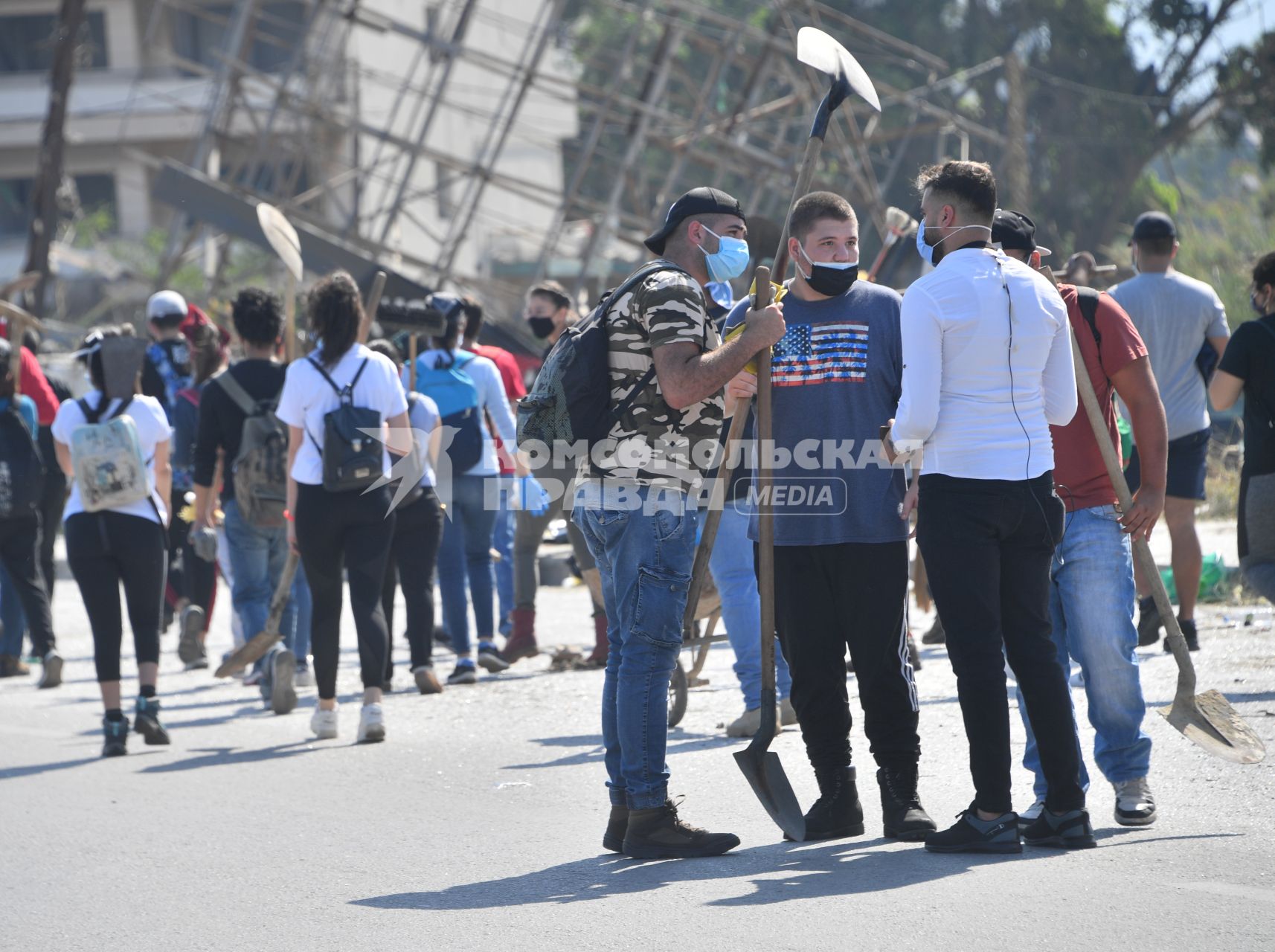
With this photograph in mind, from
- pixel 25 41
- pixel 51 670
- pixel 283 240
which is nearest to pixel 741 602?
pixel 283 240

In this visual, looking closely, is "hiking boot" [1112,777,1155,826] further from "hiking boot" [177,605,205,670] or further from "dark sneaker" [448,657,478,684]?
"hiking boot" [177,605,205,670]

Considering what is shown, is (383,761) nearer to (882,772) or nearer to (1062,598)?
(882,772)

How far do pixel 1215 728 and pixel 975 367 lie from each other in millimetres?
1491

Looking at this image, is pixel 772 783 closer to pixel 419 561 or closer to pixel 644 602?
pixel 644 602

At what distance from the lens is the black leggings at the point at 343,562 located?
7391mm

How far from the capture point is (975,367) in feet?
15.6

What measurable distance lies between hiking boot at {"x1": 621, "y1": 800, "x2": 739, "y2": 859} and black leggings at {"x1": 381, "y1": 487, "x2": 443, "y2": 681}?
3.51 m

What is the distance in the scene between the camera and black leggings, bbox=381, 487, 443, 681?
858 centimetres

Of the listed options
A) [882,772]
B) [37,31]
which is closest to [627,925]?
[882,772]

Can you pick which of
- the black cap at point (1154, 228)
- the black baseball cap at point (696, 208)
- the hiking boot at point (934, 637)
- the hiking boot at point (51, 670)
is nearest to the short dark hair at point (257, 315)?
the hiking boot at point (51, 670)

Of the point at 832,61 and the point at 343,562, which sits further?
the point at 343,562

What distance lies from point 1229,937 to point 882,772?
1.38 meters

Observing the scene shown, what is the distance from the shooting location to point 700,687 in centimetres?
842

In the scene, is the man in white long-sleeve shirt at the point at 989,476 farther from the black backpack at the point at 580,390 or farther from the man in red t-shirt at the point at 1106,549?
the black backpack at the point at 580,390
